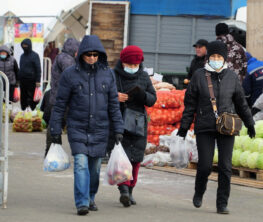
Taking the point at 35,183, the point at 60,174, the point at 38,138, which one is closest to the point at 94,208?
the point at 35,183

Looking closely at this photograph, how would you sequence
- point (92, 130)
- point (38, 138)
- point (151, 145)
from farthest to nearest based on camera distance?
point (38, 138) → point (151, 145) → point (92, 130)

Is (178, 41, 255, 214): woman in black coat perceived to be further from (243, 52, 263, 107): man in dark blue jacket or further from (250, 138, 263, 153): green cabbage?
(243, 52, 263, 107): man in dark blue jacket

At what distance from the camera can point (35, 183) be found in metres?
9.89

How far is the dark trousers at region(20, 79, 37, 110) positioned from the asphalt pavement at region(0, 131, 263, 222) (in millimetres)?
8479

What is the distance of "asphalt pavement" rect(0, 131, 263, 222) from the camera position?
751 centimetres

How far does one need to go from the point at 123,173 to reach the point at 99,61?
45.9 inches

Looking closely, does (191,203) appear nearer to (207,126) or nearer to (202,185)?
(202,185)

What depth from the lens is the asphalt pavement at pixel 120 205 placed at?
751 cm

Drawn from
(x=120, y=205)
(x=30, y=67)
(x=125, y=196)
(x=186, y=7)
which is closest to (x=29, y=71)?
(x=30, y=67)

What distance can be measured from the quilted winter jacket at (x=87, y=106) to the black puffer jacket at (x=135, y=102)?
22.2 inches

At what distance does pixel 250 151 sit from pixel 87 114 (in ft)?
13.3

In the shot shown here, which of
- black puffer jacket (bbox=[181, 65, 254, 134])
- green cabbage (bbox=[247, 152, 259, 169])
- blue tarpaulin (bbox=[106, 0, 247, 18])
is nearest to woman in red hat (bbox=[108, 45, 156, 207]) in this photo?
black puffer jacket (bbox=[181, 65, 254, 134])

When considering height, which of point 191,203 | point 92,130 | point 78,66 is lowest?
point 191,203

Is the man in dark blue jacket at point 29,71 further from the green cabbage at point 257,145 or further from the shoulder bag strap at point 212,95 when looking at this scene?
the shoulder bag strap at point 212,95
